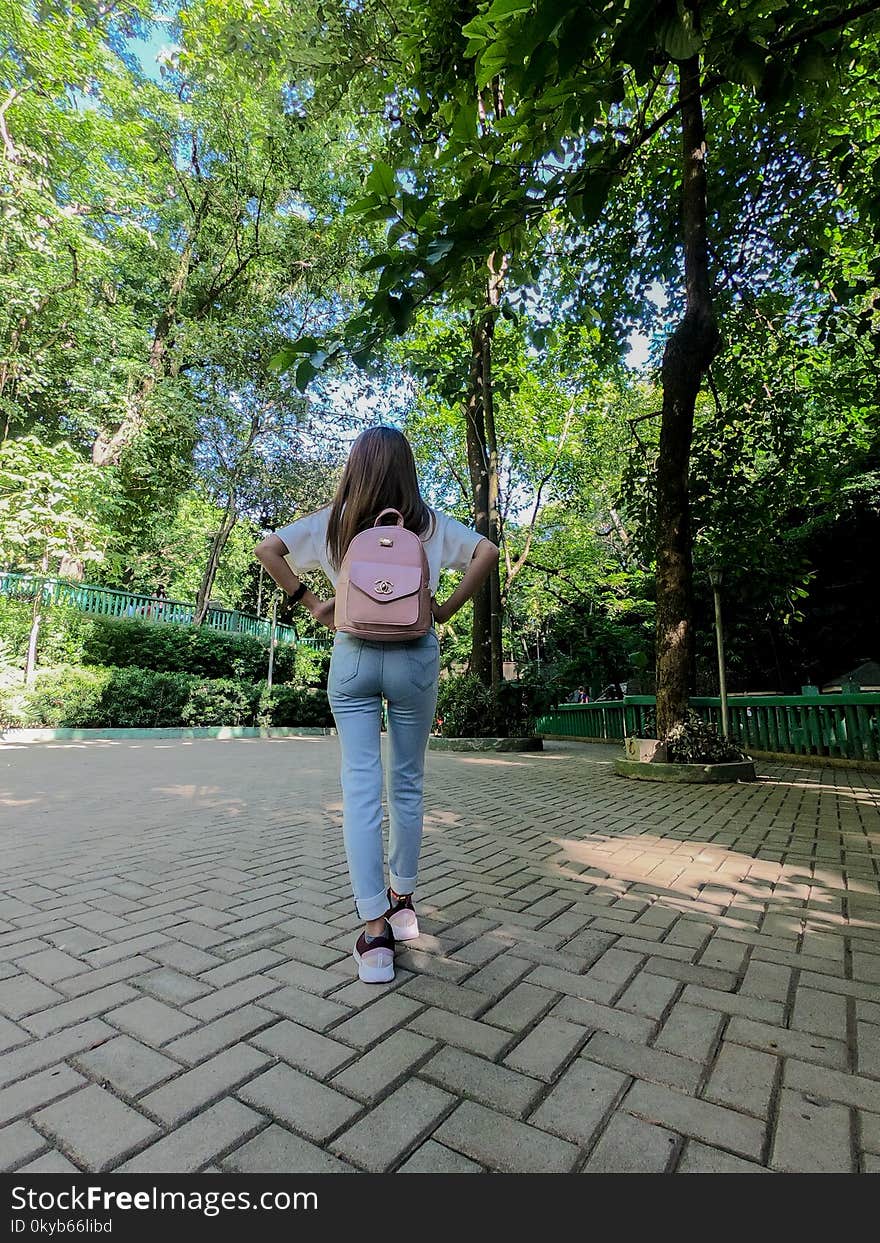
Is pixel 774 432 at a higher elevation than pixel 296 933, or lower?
higher

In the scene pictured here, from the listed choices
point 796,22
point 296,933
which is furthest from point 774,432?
point 296,933

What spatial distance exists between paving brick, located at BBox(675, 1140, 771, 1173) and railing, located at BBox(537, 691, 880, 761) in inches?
297

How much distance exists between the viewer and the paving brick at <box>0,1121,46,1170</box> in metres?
1.24

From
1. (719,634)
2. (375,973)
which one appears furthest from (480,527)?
(375,973)

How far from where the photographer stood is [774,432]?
27.5 feet

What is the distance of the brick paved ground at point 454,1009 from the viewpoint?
1.30m

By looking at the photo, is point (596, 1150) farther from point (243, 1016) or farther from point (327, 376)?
point (327, 376)

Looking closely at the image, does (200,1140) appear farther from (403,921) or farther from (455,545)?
(455,545)

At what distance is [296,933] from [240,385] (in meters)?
18.3

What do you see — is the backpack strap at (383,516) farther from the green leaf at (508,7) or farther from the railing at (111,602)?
the railing at (111,602)

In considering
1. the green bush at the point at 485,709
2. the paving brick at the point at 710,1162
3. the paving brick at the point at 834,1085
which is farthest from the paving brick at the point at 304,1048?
the green bush at the point at 485,709

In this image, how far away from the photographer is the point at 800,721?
29.8ft

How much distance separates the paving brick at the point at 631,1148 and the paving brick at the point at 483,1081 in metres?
0.19

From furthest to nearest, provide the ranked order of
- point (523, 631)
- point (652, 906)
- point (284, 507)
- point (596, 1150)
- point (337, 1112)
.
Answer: point (523, 631)
point (284, 507)
point (652, 906)
point (337, 1112)
point (596, 1150)
